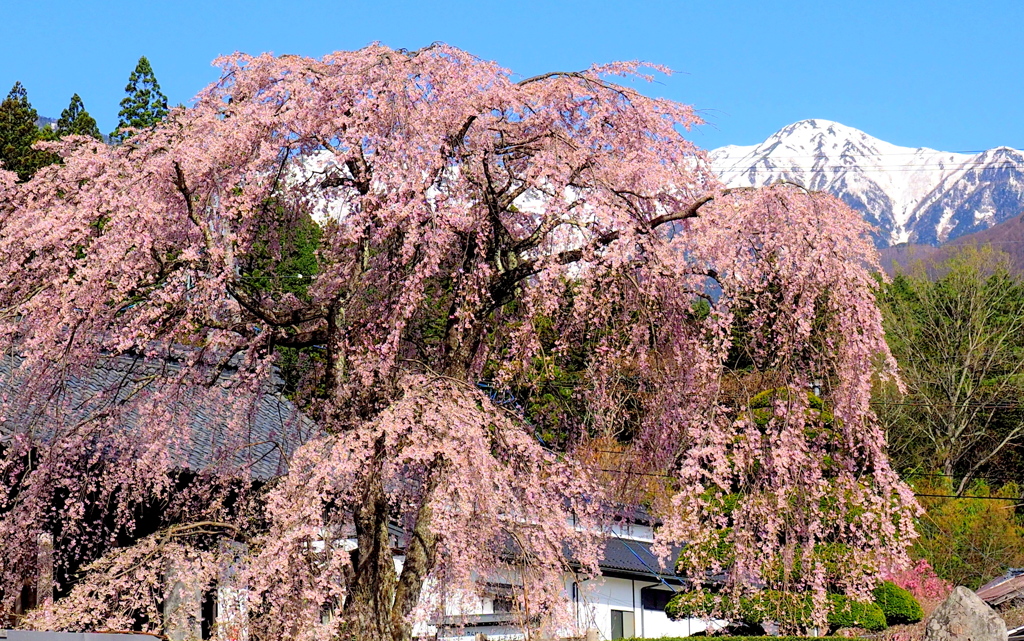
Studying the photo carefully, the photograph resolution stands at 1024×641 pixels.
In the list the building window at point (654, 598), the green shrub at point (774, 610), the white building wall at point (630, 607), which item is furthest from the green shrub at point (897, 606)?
the building window at point (654, 598)

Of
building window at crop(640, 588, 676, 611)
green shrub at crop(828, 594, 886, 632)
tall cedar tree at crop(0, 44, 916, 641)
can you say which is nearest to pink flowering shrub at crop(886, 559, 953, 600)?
green shrub at crop(828, 594, 886, 632)

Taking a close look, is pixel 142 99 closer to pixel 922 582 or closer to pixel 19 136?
pixel 19 136

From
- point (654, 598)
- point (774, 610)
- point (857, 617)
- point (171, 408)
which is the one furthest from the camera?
point (654, 598)

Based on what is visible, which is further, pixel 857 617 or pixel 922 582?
pixel 922 582

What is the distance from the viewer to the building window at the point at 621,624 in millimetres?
25859

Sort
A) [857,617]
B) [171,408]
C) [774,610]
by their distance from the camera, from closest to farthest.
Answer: [171,408]
[774,610]
[857,617]

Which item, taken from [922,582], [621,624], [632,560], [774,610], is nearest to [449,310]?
[774,610]

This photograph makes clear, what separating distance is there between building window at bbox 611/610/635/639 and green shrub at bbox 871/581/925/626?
611 cm

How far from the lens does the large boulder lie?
1777cm

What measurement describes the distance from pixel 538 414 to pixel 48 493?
455 centimetres

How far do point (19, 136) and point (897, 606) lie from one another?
83.5ft

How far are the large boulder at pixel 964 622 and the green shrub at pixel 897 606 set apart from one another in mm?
3682

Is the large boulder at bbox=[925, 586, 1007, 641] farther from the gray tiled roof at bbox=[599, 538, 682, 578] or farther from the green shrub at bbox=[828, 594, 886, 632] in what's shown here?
the gray tiled roof at bbox=[599, 538, 682, 578]

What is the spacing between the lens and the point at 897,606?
22.0 m
